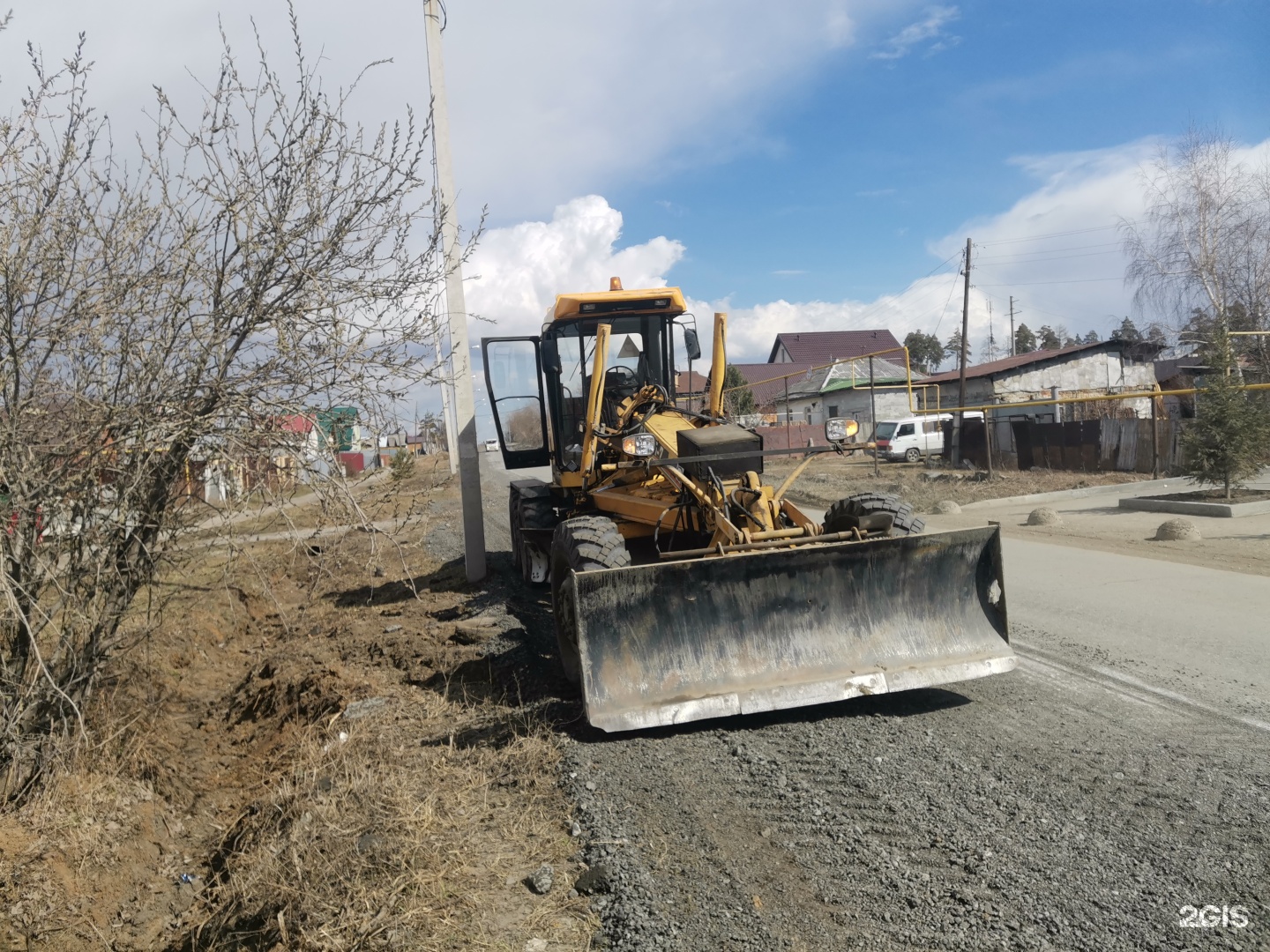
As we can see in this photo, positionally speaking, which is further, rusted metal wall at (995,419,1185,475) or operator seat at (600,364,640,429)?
rusted metal wall at (995,419,1185,475)

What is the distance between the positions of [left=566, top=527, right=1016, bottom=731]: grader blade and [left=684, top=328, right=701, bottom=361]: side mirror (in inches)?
132

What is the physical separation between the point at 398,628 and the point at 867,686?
472 centimetres

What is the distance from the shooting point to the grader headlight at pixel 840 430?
268 inches

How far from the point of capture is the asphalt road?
321cm

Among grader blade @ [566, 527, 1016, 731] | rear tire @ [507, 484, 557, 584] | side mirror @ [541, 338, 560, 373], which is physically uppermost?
side mirror @ [541, 338, 560, 373]

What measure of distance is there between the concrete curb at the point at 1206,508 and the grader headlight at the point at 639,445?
11.1 meters

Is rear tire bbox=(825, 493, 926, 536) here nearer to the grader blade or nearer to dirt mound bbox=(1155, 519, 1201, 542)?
the grader blade

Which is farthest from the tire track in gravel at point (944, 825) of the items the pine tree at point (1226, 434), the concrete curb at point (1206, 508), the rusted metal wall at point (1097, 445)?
the rusted metal wall at point (1097, 445)

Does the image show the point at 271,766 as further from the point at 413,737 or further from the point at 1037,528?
the point at 1037,528

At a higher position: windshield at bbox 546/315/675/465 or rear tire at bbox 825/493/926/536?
windshield at bbox 546/315/675/465

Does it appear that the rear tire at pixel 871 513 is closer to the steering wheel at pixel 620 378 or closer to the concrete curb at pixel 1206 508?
the steering wheel at pixel 620 378

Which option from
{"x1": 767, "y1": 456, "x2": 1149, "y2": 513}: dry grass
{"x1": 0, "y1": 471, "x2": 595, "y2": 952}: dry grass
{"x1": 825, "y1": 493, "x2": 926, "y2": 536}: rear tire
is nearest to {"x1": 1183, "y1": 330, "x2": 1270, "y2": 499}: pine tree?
{"x1": 767, "y1": 456, "x2": 1149, "y2": 513}: dry grass

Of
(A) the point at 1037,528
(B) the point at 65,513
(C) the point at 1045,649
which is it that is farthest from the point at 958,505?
(B) the point at 65,513

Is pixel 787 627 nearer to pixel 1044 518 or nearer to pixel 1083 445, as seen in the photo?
pixel 1044 518
